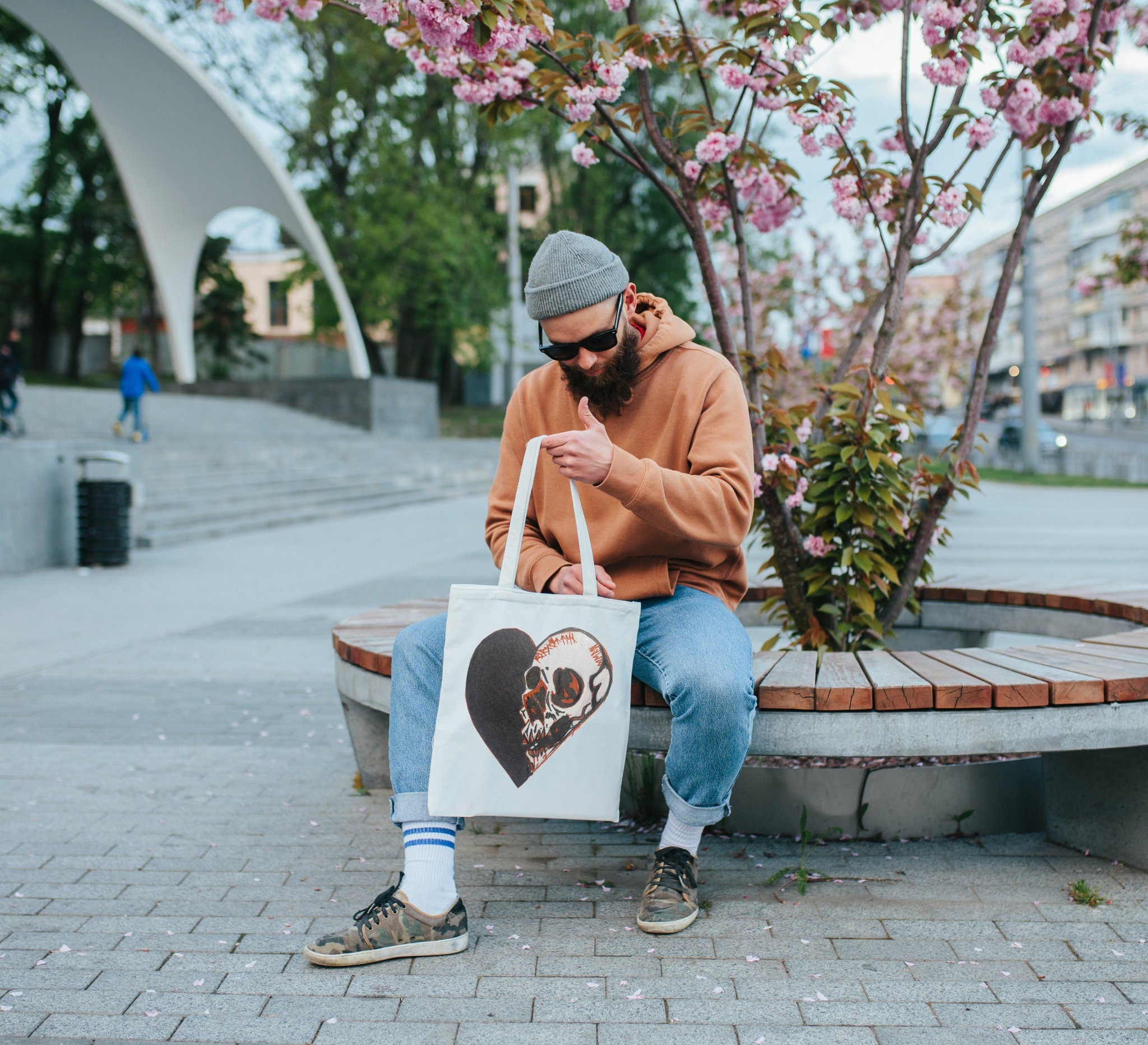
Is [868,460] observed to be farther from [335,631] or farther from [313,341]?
[313,341]

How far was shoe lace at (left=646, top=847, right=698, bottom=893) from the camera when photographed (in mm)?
2668

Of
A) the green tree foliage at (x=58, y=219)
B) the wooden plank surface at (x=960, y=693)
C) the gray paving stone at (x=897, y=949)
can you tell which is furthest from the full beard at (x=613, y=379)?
the green tree foliage at (x=58, y=219)

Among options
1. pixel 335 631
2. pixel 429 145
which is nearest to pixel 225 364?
pixel 429 145

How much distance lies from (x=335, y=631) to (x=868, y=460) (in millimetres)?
1842

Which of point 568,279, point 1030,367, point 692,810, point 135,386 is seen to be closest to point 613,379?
point 568,279

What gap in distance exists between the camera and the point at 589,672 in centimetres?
253

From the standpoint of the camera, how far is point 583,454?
97.0 inches

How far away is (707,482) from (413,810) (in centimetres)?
104

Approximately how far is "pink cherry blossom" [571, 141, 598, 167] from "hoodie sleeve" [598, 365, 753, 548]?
1618 millimetres

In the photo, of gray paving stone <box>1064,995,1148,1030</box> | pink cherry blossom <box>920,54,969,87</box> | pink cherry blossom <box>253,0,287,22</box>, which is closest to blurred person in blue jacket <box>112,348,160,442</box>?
pink cherry blossom <box>253,0,287,22</box>

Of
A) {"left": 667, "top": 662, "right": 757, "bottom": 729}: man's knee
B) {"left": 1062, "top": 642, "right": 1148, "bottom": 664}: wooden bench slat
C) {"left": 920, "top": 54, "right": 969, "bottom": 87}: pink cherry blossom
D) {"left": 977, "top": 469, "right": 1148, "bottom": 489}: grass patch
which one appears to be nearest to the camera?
{"left": 667, "top": 662, "right": 757, "bottom": 729}: man's knee

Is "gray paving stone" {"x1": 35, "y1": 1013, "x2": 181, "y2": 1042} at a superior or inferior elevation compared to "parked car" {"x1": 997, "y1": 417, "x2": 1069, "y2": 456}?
inferior

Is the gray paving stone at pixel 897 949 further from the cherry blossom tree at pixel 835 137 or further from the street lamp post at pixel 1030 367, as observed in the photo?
the street lamp post at pixel 1030 367

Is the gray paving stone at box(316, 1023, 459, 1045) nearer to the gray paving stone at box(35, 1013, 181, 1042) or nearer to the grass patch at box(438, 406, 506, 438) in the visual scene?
the gray paving stone at box(35, 1013, 181, 1042)
